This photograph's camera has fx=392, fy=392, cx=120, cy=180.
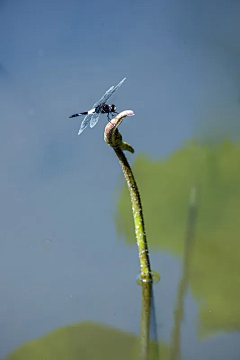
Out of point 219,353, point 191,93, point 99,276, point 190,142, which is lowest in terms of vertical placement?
point 219,353

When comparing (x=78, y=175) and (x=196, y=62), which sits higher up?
(x=196, y=62)

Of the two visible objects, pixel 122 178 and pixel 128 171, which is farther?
pixel 122 178

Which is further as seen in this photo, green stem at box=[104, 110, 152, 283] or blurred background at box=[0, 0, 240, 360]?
blurred background at box=[0, 0, 240, 360]

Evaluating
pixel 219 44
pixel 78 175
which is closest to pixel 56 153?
pixel 78 175

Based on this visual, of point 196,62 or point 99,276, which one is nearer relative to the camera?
point 99,276

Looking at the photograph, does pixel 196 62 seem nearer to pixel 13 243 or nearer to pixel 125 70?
pixel 125 70

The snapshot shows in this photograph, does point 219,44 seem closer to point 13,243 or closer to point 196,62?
point 196,62

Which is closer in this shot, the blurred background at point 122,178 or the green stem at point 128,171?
the green stem at point 128,171
